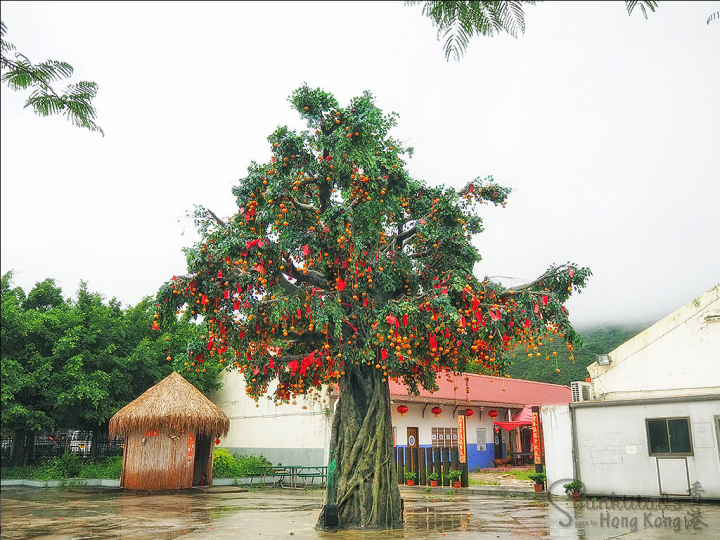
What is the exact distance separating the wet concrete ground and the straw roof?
2504 millimetres

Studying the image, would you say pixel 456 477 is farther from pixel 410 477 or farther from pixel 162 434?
pixel 162 434

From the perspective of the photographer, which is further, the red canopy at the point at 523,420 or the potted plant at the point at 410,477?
the red canopy at the point at 523,420

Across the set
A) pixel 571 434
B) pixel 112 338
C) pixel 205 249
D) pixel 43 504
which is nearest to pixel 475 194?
pixel 205 249

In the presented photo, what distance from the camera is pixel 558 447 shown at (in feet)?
50.8

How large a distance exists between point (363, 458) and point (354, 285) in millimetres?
2956

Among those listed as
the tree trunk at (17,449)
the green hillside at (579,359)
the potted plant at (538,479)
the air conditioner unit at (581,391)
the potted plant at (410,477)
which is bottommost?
the potted plant at (410,477)

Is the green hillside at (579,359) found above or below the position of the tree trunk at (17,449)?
above

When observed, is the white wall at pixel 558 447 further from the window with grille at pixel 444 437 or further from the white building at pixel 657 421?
the window with grille at pixel 444 437

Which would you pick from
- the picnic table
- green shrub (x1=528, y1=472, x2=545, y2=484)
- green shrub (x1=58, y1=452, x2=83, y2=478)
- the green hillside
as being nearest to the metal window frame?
green shrub (x1=528, y1=472, x2=545, y2=484)

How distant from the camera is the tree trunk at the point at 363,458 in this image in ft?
32.5

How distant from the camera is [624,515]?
1112 centimetres

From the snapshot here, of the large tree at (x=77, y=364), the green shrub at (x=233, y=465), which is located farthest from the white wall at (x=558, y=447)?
the large tree at (x=77, y=364)

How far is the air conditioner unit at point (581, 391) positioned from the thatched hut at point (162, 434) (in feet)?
38.6

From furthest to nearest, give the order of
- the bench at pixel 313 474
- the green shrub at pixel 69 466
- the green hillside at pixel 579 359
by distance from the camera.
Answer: the green hillside at pixel 579 359, the green shrub at pixel 69 466, the bench at pixel 313 474
